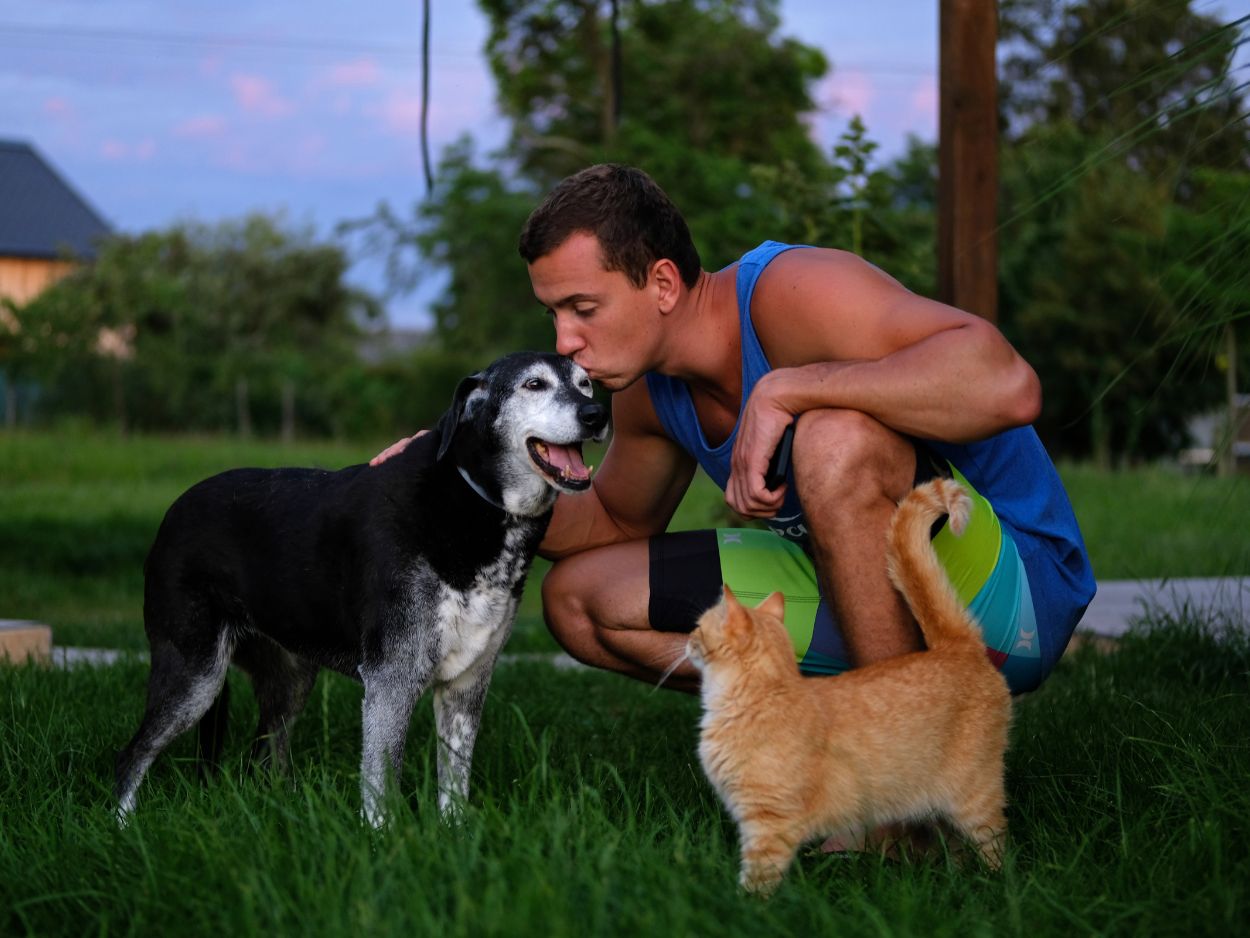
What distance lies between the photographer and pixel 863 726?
265 centimetres

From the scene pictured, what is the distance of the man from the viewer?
294 cm

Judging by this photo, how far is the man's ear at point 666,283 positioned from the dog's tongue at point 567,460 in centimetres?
45

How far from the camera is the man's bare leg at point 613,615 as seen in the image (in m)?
3.53

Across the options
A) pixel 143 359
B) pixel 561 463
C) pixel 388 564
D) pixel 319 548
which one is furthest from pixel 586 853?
pixel 143 359

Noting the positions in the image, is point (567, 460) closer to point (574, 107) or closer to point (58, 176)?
point (574, 107)

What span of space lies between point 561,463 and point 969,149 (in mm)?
2954

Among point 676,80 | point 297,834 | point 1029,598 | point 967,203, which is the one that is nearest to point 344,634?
point 297,834

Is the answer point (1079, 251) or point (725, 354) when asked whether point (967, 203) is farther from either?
point (1079, 251)

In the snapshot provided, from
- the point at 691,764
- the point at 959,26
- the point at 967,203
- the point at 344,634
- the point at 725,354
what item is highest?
the point at 959,26

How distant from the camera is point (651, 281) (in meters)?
3.30

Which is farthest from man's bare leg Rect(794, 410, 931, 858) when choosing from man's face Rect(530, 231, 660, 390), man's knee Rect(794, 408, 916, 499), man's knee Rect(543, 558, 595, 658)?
man's knee Rect(543, 558, 595, 658)

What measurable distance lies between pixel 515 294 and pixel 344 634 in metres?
25.3

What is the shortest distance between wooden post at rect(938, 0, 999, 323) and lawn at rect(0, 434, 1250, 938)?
5.51ft

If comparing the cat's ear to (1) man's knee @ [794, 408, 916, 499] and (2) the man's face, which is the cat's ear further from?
(2) the man's face
